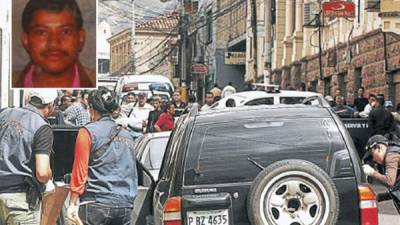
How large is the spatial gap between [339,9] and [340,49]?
165 inches

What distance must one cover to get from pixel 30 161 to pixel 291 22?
30.8 m

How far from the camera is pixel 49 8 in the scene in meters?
8.28

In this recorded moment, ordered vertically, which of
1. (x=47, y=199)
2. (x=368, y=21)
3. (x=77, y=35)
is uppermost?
(x=368, y=21)

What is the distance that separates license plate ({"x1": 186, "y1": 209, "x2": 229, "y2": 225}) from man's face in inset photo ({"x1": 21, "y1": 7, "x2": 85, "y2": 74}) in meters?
2.90

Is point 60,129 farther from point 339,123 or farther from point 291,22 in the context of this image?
point 291,22

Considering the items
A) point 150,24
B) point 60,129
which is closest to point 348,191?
point 60,129

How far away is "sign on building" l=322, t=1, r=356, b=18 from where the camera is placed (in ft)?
76.0

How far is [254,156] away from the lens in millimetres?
6023

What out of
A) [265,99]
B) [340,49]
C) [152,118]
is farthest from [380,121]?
[340,49]

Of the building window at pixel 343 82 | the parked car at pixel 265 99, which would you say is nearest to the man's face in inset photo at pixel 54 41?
the parked car at pixel 265 99

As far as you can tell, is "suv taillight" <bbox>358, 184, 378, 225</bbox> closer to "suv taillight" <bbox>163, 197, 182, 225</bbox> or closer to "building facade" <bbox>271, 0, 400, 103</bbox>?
"suv taillight" <bbox>163, 197, 182, 225</bbox>

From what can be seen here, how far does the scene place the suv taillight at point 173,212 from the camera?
233 inches

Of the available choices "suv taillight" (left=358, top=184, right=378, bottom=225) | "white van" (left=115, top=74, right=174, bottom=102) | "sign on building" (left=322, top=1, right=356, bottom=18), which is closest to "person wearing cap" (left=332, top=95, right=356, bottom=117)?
"sign on building" (left=322, top=1, right=356, bottom=18)

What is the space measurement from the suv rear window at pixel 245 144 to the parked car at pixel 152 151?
10.4ft
